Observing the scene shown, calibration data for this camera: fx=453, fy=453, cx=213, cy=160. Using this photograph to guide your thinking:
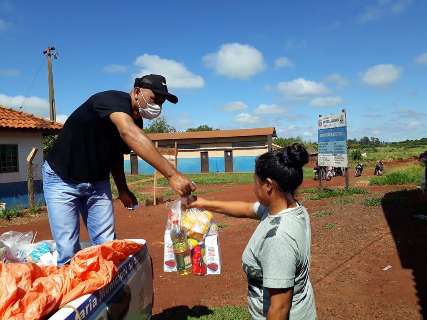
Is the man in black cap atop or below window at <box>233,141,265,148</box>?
below

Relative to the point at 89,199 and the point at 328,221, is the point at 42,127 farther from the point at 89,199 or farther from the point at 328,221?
the point at 89,199

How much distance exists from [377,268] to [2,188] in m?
13.5

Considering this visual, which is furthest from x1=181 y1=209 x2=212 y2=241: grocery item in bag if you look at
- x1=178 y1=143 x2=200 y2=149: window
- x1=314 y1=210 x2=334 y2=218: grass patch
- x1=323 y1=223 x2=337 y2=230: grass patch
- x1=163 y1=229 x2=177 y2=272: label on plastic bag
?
x1=178 y1=143 x2=200 y2=149: window

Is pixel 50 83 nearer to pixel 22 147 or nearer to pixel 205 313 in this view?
pixel 22 147

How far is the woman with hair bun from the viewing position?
2.12 meters

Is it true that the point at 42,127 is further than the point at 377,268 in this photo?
Yes

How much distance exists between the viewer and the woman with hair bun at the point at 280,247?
2.12m

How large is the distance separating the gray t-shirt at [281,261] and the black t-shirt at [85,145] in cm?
148

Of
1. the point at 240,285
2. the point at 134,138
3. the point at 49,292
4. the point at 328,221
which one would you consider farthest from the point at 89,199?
the point at 328,221

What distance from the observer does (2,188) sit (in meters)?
15.6

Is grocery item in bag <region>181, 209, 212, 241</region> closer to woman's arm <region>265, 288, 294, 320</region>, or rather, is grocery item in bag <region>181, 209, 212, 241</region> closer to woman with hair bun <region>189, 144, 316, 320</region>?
woman with hair bun <region>189, 144, 316, 320</region>

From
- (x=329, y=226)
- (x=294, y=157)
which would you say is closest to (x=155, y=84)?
(x=294, y=157)

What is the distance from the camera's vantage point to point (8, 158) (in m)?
16.0

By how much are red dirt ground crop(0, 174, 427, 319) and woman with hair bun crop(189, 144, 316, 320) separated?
2353 millimetres
